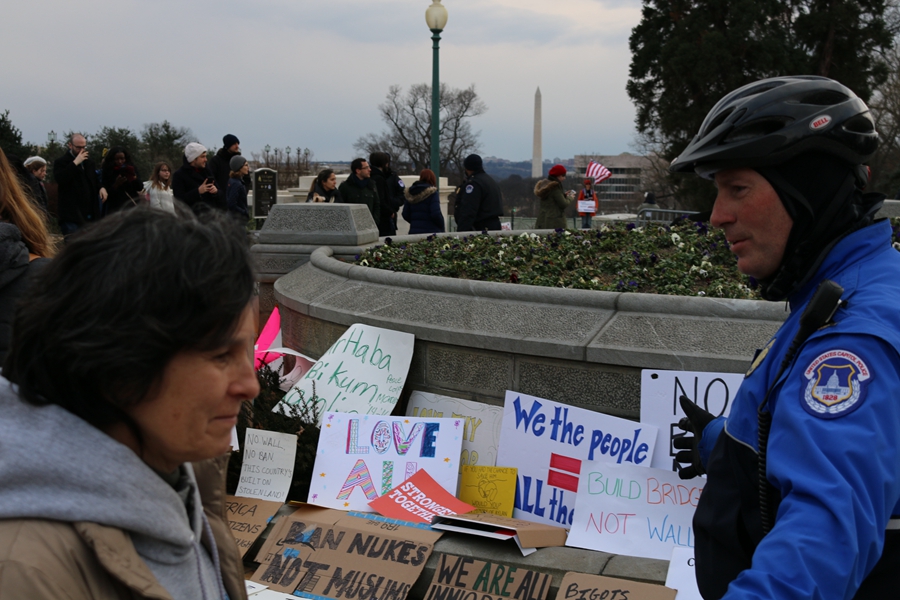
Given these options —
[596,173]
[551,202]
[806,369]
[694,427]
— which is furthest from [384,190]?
[596,173]

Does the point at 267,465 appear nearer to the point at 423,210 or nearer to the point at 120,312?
the point at 120,312

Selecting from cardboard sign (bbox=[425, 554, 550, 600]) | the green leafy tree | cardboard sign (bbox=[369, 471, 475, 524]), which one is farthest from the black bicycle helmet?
the green leafy tree

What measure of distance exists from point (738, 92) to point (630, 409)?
7.88 ft

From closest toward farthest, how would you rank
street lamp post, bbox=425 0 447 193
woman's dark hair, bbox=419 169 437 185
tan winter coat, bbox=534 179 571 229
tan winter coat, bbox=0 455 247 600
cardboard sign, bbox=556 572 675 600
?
1. tan winter coat, bbox=0 455 247 600
2. cardboard sign, bbox=556 572 675 600
3. woman's dark hair, bbox=419 169 437 185
4. tan winter coat, bbox=534 179 571 229
5. street lamp post, bbox=425 0 447 193

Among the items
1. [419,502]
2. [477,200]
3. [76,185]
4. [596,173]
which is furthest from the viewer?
[596,173]

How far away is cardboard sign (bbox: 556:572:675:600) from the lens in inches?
138

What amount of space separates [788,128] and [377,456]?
331 cm

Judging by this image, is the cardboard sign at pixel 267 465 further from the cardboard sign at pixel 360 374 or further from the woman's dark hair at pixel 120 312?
the woman's dark hair at pixel 120 312

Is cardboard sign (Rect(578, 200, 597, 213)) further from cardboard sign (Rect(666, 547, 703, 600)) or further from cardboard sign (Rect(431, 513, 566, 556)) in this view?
cardboard sign (Rect(666, 547, 703, 600))

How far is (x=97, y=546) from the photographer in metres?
1.21

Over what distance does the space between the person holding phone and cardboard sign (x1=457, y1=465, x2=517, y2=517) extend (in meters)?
6.61

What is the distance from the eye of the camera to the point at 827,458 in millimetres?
1411

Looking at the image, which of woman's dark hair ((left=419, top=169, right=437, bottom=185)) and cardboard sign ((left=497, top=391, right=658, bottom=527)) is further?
woman's dark hair ((left=419, top=169, right=437, bottom=185))

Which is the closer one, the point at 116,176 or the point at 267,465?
the point at 267,465
